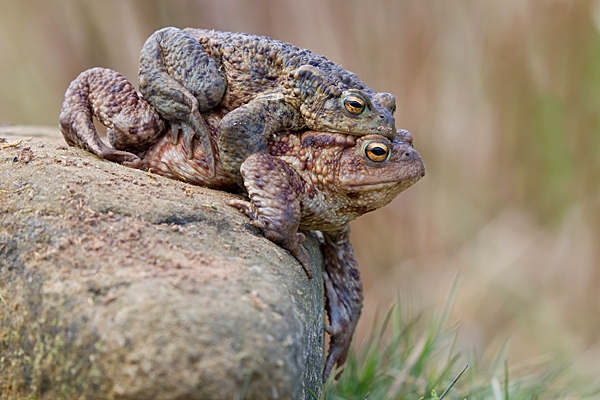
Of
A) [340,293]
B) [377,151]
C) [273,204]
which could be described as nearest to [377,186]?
[377,151]

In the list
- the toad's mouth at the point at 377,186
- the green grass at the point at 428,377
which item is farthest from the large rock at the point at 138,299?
the green grass at the point at 428,377

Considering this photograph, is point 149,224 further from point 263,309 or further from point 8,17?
point 8,17

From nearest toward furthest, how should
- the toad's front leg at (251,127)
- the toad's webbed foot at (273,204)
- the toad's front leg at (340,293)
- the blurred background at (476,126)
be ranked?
the toad's webbed foot at (273,204)
the toad's front leg at (251,127)
the toad's front leg at (340,293)
the blurred background at (476,126)

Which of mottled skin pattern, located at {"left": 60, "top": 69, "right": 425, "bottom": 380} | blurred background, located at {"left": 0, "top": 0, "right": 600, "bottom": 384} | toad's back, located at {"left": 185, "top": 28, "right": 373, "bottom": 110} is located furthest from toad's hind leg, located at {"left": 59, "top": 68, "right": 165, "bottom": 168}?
blurred background, located at {"left": 0, "top": 0, "right": 600, "bottom": 384}

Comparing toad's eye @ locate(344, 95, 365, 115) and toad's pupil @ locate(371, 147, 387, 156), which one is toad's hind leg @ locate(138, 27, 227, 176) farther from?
toad's pupil @ locate(371, 147, 387, 156)

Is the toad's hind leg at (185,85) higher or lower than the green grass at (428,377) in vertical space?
higher

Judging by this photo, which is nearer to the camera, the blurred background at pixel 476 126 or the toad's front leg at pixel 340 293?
the toad's front leg at pixel 340 293

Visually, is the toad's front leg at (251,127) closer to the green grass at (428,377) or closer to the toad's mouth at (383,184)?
the toad's mouth at (383,184)
